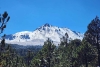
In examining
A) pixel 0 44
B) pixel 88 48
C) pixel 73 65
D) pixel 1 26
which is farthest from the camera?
pixel 73 65

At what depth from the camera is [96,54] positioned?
6041 cm

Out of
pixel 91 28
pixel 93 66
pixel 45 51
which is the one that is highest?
pixel 91 28

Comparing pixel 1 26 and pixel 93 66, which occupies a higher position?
pixel 1 26

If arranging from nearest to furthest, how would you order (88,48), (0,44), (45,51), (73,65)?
(0,44) → (88,48) → (45,51) → (73,65)

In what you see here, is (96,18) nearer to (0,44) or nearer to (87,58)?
(87,58)

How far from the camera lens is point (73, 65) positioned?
6525 centimetres

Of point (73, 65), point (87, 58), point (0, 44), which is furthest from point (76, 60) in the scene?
point (0, 44)

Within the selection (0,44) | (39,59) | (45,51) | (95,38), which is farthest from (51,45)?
(0,44)

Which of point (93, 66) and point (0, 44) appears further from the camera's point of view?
point (93, 66)

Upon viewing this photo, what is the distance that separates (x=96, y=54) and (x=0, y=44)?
117 feet

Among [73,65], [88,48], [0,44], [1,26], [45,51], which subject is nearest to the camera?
[1,26]

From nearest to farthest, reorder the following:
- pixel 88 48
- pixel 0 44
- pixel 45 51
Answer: pixel 0 44
pixel 88 48
pixel 45 51

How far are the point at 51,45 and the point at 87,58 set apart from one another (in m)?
10.5

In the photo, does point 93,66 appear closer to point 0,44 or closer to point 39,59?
point 39,59
